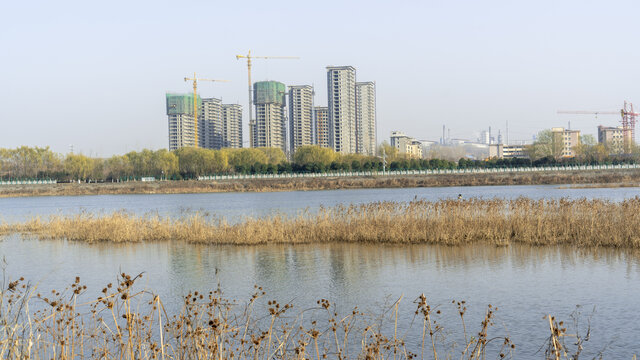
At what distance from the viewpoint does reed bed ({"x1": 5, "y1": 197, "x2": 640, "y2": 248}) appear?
→ 17469mm

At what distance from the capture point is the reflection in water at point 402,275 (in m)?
9.94

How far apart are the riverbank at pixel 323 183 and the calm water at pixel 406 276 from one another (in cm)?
6172

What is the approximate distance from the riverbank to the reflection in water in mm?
61665

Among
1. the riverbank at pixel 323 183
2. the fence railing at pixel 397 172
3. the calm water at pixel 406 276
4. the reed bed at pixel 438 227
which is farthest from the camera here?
the fence railing at pixel 397 172

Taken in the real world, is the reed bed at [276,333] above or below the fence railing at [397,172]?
below

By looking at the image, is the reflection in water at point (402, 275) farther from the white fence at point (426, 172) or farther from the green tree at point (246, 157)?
the green tree at point (246, 157)

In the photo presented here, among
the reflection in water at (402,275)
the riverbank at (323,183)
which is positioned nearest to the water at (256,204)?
the reflection in water at (402,275)

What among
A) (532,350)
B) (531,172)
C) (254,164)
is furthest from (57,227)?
(254,164)

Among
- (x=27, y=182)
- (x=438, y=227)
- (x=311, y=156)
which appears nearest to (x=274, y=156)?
(x=311, y=156)

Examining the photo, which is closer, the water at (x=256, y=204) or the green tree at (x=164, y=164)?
the water at (x=256, y=204)

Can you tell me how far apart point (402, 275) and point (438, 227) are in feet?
17.2

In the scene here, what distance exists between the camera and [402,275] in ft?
44.8

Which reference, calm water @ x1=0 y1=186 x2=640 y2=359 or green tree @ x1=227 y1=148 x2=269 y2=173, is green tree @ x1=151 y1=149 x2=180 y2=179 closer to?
green tree @ x1=227 y1=148 x2=269 y2=173

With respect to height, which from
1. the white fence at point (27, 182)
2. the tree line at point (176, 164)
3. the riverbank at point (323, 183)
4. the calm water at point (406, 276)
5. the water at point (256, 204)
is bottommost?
the calm water at point (406, 276)
